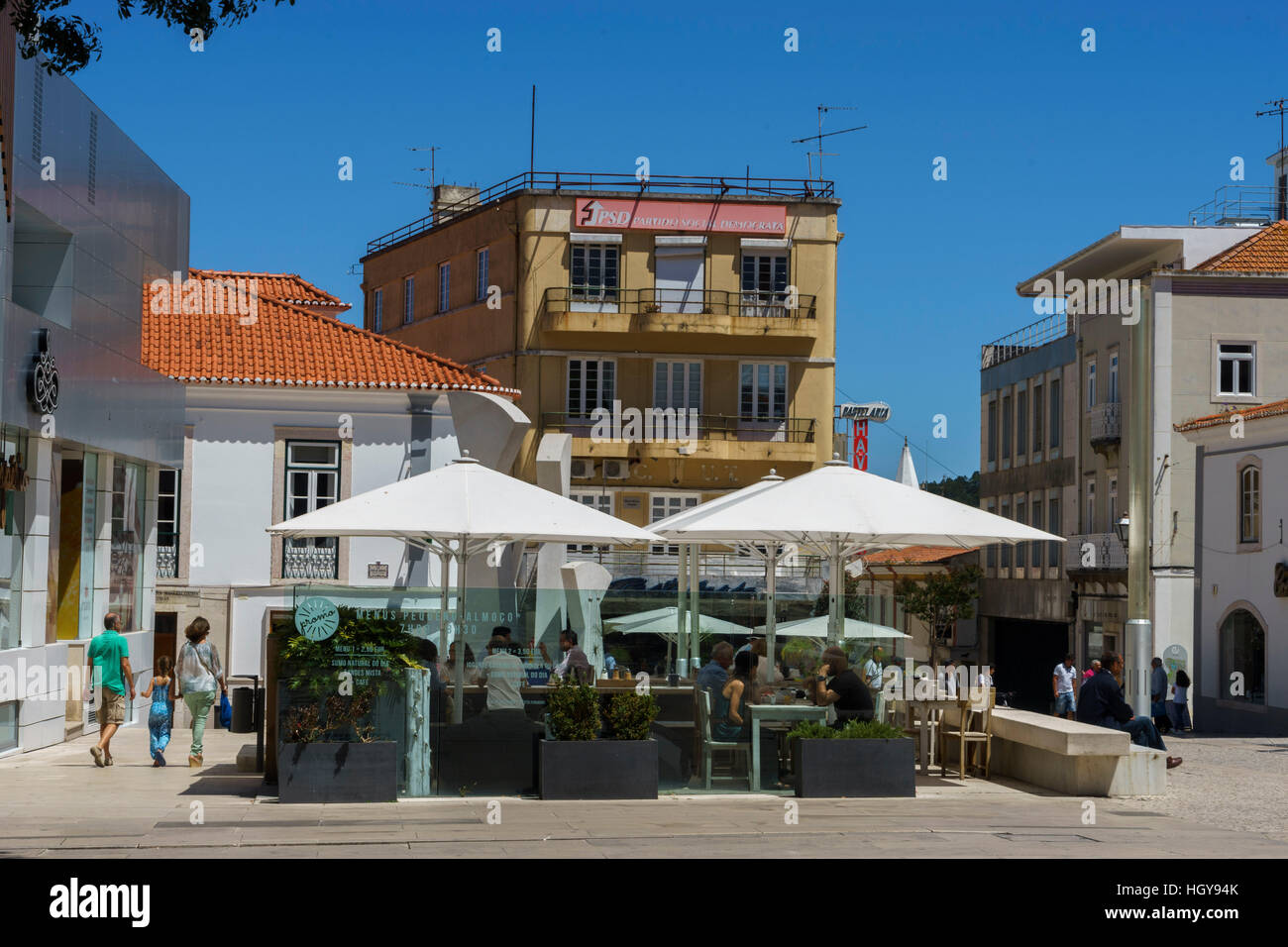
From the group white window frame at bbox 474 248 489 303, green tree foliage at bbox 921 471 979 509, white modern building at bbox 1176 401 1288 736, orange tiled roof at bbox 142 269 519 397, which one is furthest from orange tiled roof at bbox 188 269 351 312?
green tree foliage at bbox 921 471 979 509

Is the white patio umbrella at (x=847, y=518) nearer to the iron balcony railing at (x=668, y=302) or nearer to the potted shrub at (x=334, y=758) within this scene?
the potted shrub at (x=334, y=758)

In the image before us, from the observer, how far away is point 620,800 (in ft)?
46.5

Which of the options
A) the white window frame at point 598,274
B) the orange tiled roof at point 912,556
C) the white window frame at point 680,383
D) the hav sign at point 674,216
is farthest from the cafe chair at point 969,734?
the orange tiled roof at point 912,556

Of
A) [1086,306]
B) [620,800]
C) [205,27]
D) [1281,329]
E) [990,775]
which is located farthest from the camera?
[1086,306]

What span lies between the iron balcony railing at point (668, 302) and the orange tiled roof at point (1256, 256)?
1201cm

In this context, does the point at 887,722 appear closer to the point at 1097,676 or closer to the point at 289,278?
the point at 1097,676

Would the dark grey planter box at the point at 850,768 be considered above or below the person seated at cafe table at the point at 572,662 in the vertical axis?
below

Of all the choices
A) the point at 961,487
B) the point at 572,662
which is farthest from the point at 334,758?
the point at 961,487

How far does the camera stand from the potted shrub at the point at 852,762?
47.6 feet

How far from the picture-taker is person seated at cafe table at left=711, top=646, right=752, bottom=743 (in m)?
15.0

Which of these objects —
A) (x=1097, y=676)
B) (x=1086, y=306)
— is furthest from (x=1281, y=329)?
(x=1097, y=676)

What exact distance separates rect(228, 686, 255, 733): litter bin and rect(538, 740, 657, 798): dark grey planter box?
15.0 ft

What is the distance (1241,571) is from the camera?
36.8 meters
